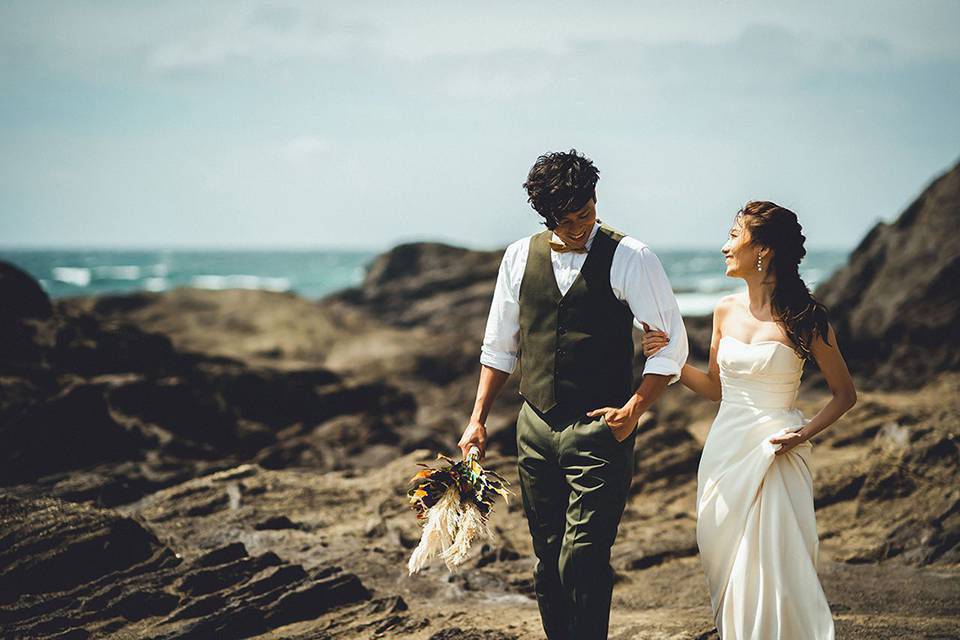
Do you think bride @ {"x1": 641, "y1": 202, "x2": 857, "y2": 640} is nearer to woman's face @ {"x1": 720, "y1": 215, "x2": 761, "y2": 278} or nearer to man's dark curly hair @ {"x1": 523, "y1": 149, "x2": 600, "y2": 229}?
woman's face @ {"x1": 720, "y1": 215, "x2": 761, "y2": 278}

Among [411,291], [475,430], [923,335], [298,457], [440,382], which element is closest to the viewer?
[475,430]

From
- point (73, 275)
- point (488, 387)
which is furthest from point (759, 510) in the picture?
point (73, 275)

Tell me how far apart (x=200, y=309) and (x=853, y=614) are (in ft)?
62.1

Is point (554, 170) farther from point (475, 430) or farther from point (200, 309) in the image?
point (200, 309)

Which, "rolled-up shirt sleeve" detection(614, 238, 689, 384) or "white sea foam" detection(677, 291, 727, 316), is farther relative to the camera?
"white sea foam" detection(677, 291, 727, 316)

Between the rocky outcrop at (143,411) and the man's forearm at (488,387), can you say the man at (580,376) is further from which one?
the rocky outcrop at (143,411)

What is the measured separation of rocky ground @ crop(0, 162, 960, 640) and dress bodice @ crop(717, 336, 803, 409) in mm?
1364

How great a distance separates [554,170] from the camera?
420cm

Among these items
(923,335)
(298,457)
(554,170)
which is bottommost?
(298,457)

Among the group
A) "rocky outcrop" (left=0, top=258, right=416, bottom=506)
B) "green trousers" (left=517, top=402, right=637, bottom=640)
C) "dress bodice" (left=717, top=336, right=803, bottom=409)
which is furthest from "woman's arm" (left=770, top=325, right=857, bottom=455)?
"rocky outcrop" (left=0, top=258, right=416, bottom=506)

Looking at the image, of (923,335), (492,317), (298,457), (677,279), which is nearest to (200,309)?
(298,457)

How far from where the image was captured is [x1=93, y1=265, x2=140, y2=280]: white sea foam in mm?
78294

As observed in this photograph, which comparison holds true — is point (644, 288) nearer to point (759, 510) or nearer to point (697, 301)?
point (759, 510)

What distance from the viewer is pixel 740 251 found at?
15.2 ft
